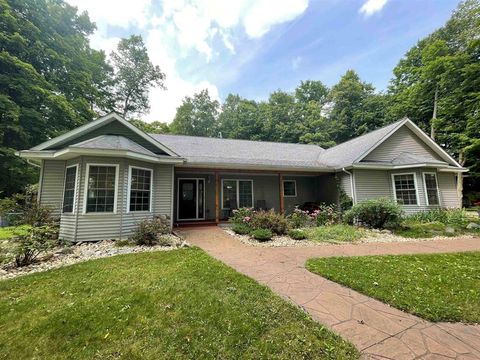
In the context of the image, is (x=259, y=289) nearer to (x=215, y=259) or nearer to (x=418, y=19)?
(x=215, y=259)

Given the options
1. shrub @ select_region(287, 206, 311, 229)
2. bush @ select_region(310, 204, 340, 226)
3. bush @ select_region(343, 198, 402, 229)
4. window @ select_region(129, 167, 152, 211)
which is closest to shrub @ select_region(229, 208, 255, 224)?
shrub @ select_region(287, 206, 311, 229)

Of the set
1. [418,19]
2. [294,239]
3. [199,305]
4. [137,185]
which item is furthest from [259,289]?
[418,19]

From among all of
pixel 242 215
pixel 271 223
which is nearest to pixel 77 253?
pixel 242 215

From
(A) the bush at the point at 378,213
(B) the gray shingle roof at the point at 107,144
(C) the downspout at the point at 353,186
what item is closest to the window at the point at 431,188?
(A) the bush at the point at 378,213

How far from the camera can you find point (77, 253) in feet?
19.5

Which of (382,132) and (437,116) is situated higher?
(437,116)

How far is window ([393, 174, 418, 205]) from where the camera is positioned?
10711 millimetres

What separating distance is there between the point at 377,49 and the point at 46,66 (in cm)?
2211

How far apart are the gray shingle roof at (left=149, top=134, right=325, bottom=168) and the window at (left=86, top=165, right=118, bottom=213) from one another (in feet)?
10.7

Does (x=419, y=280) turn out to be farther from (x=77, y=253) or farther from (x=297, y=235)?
(x=77, y=253)

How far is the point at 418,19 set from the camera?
1008 centimetres

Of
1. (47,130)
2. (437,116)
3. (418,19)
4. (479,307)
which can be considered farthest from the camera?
(437,116)

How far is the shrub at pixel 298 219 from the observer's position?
9230mm

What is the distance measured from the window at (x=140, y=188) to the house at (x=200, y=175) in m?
0.04
